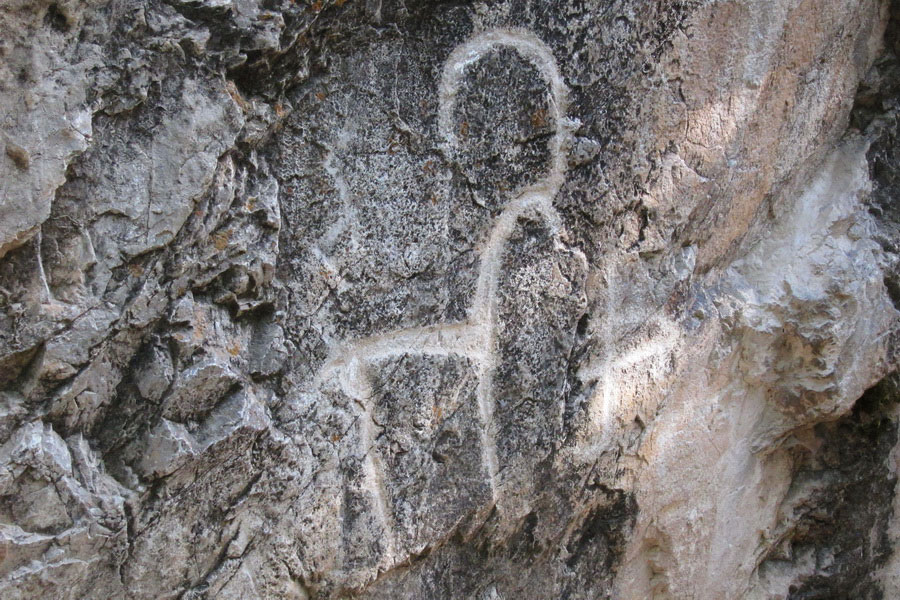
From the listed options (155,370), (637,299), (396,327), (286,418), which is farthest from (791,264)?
(155,370)

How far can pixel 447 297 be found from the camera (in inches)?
52.1

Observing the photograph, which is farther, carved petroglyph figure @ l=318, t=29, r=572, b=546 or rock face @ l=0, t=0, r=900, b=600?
carved petroglyph figure @ l=318, t=29, r=572, b=546

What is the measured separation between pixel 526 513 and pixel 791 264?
703 mm

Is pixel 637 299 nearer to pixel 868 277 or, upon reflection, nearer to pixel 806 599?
pixel 868 277

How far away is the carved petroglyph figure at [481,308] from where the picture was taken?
4.17 ft

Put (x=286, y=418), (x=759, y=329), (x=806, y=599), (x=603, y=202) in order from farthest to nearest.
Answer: (x=806, y=599) < (x=759, y=329) < (x=603, y=202) < (x=286, y=418)

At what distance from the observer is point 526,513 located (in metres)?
1.45

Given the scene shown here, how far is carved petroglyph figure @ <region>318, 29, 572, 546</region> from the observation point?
4.17 feet

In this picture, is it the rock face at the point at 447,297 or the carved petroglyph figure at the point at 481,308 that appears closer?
the rock face at the point at 447,297

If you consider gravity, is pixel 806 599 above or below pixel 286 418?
below

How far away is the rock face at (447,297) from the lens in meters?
1.00

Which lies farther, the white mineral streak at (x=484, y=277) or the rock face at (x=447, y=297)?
the white mineral streak at (x=484, y=277)

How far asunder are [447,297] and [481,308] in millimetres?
63

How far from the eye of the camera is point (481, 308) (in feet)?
4.43
